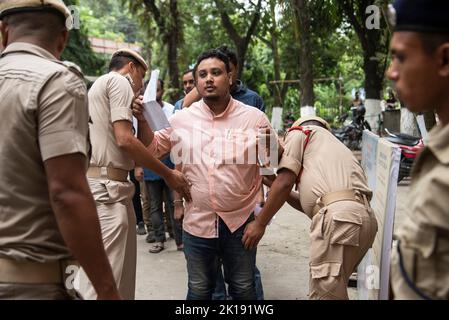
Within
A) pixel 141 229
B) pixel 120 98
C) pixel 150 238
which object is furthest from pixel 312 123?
pixel 141 229

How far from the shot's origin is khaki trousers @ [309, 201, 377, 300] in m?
2.88

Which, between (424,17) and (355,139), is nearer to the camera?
(424,17)

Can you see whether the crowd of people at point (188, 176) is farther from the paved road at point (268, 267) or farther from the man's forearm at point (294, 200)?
the paved road at point (268, 267)

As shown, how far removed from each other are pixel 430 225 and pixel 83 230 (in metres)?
1.08

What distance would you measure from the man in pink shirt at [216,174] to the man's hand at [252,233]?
0.18ft

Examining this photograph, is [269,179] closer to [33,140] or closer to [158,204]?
[33,140]

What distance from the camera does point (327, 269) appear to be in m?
2.91

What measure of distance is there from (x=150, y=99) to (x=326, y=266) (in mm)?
1422

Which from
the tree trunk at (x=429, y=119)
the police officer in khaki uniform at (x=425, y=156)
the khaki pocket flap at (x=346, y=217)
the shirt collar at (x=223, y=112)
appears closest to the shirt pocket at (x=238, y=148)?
the shirt collar at (x=223, y=112)

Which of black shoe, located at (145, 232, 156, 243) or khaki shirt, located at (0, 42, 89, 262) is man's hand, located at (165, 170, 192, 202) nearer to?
khaki shirt, located at (0, 42, 89, 262)

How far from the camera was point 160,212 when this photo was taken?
5.89 m

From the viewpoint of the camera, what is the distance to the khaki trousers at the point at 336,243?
9.46 feet
